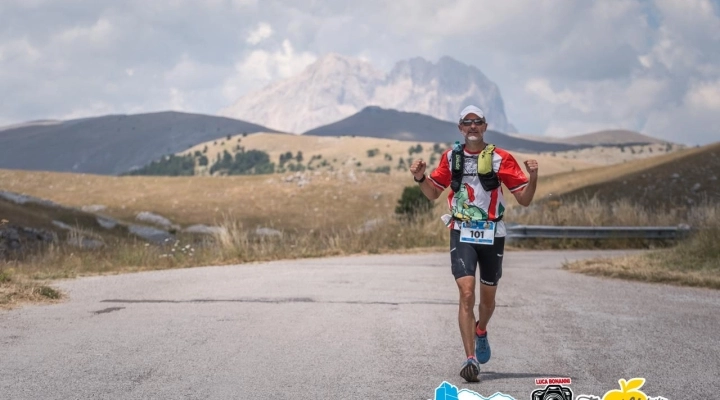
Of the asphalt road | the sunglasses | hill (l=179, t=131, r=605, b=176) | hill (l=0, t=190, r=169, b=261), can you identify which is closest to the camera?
the asphalt road

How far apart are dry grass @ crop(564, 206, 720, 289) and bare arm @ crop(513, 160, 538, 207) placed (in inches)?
271

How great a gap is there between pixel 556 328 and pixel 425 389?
10.7 ft

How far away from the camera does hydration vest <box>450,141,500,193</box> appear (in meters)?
6.38

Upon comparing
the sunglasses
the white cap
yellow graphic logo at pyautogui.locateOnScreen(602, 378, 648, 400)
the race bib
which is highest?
the white cap

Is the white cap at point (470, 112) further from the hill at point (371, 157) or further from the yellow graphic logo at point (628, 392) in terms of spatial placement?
the hill at point (371, 157)

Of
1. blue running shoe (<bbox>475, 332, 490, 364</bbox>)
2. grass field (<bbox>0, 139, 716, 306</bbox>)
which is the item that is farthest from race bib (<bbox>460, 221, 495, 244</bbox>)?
grass field (<bbox>0, 139, 716, 306</bbox>)

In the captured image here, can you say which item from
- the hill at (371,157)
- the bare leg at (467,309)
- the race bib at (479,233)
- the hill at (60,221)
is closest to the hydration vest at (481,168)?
the race bib at (479,233)

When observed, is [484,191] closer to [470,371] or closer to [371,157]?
[470,371]

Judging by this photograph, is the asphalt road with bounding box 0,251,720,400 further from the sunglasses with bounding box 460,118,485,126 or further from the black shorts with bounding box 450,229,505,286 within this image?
the sunglasses with bounding box 460,118,485,126

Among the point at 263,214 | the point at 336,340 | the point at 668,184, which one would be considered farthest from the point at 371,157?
the point at 336,340

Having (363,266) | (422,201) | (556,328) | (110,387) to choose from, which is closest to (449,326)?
(556,328)

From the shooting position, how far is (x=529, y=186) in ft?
20.9

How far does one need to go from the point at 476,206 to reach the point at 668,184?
39110 millimetres

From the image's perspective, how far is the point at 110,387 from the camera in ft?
18.8
